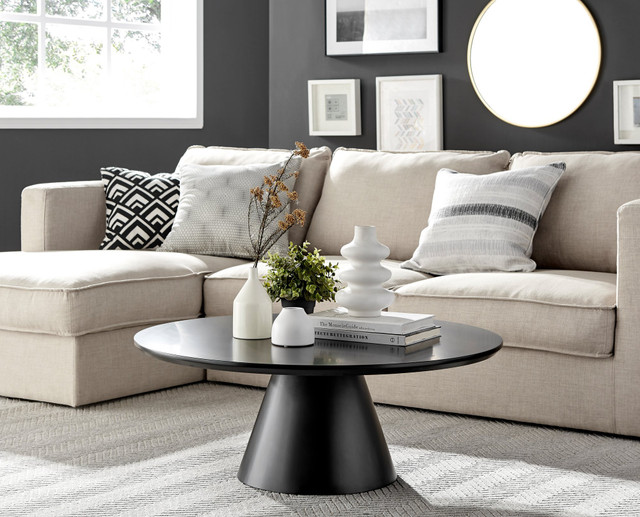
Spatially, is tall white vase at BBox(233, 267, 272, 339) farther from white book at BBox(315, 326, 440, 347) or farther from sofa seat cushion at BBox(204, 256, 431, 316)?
sofa seat cushion at BBox(204, 256, 431, 316)

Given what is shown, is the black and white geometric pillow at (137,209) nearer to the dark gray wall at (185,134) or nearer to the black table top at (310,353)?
the black table top at (310,353)

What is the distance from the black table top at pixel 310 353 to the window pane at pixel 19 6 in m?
3.57

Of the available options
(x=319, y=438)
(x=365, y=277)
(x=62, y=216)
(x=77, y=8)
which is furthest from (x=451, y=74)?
(x=319, y=438)

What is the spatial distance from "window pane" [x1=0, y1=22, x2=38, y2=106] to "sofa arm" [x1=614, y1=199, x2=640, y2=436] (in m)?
3.81

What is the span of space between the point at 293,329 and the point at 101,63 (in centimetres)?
404

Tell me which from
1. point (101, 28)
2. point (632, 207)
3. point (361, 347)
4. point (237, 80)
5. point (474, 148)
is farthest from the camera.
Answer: point (237, 80)

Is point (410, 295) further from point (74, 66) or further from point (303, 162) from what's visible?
point (74, 66)

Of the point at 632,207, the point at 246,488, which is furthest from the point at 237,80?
the point at 246,488

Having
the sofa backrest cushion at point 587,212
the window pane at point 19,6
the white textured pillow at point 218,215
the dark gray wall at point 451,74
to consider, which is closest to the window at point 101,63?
the window pane at point 19,6

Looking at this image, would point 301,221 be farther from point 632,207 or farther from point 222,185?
point 222,185

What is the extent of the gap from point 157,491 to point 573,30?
301 cm

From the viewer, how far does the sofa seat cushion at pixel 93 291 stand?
3.15 meters

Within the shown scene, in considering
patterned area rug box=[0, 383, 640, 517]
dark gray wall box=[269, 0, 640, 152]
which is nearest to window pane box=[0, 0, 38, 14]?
dark gray wall box=[269, 0, 640, 152]

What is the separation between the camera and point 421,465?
258cm
